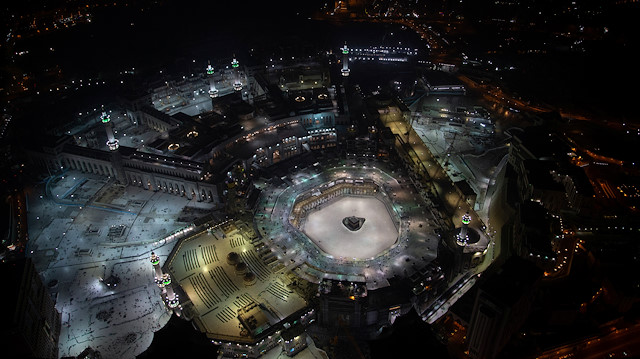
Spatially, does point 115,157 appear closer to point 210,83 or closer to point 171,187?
point 171,187

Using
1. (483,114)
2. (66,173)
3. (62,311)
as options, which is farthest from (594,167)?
(66,173)

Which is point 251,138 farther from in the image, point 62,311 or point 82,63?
point 82,63

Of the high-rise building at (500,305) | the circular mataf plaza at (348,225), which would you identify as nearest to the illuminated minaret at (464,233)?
the circular mataf plaza at (348,225)

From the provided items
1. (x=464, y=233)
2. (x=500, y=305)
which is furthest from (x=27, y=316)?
(x=464, y=233)

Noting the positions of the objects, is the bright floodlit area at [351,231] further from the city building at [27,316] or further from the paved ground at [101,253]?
the city building at [27,316]

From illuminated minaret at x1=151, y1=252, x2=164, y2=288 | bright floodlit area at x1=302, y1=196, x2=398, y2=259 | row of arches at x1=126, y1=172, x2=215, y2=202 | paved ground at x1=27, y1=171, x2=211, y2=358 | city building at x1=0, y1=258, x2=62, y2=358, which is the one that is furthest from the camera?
row of arches at x1=126, y1=172, x2=215, y2=202

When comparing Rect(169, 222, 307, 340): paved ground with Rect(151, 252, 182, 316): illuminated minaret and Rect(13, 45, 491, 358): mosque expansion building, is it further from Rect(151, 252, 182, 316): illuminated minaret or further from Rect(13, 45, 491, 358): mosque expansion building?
Rect(151, 252, 182, 316): illuminated minaret

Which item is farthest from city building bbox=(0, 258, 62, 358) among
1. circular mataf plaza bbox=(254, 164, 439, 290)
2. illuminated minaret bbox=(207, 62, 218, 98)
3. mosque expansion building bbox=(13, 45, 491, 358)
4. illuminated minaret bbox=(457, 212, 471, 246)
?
illuminated minaret bbox=(207, 62, 218, 98)
